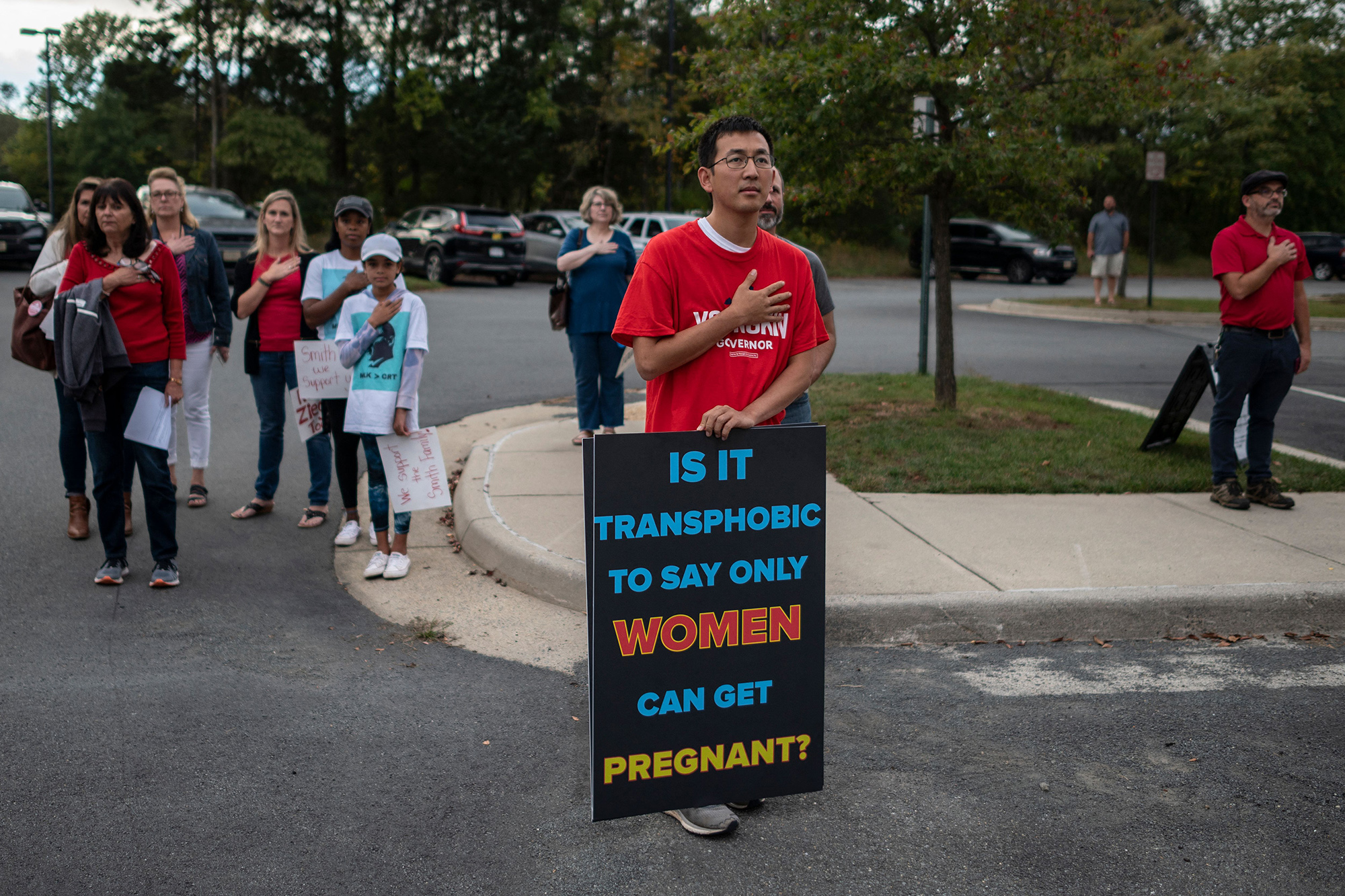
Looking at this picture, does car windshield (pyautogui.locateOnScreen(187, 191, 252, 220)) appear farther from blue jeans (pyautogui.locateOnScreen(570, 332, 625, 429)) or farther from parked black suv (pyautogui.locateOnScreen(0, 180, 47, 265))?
blue jeans (pyautogui.locateOnScreen(570, 332, 625, 429))

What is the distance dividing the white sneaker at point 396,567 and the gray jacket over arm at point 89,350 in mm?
1477

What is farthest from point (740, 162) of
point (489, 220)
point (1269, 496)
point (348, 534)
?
point (489, 220)

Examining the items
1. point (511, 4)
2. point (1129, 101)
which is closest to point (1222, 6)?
point (511, 4)

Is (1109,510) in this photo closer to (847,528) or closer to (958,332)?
(847,528)

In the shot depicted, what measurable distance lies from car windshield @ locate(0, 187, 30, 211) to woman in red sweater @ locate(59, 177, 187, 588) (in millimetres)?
22595

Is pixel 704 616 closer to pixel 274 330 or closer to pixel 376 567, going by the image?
pixel 376 567

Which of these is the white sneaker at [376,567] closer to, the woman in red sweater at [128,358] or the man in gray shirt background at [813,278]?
the woman in red sweater at [128,358]

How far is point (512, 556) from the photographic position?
5.68 metres

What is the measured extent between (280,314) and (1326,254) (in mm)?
37575

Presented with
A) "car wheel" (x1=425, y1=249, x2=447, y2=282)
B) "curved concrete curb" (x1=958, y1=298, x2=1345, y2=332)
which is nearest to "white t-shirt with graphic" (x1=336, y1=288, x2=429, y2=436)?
"curved concrete curb" (x1=958, y1=298, x2=1345, y2=332)

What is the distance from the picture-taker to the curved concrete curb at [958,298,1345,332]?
19.4m

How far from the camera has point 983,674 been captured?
4.54 metres

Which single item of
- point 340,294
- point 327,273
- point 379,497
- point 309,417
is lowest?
point 379,497

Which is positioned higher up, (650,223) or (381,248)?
(650,223)
